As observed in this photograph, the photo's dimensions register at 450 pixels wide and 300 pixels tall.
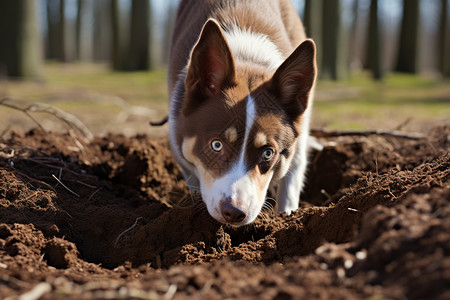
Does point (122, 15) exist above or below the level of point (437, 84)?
above

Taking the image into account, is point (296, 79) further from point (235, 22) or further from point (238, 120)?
point (235, 22)

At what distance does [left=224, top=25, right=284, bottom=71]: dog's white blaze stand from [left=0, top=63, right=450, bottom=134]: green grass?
91.3 inches

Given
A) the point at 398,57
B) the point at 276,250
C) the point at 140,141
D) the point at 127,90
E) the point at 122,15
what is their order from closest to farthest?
the point at 276,250 → the point at 140,141 → the point at 127,90 → the point at 122,15 → the point at 398,57

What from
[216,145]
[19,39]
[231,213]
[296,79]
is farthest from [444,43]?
[231,213]

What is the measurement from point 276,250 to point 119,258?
100 cm

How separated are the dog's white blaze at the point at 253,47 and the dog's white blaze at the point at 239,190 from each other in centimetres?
86

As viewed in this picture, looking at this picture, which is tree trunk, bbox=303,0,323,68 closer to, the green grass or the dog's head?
the green grass

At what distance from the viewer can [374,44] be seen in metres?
20.5

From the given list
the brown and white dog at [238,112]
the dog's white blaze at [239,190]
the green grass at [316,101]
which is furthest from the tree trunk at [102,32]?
the dog's white blaze at [239,190]

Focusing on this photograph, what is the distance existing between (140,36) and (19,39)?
6.81 m

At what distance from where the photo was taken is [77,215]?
356cm

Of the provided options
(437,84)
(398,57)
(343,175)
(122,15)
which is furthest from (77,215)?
(398,57)

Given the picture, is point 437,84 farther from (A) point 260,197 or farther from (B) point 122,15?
(A) point 260,197

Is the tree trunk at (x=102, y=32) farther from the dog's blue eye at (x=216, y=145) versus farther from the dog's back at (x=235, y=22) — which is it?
the dog's blue eye at (x=216, y=145)
